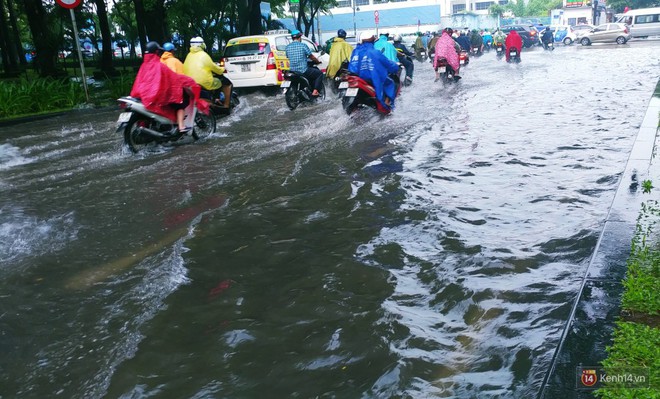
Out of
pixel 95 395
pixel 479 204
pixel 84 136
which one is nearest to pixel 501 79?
pixel 84 136

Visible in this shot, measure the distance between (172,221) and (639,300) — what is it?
4.22 meters

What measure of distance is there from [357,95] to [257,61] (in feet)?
20.9

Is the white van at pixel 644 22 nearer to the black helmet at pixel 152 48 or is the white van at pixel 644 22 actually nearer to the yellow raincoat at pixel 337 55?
the yellow raincoat at pixel 337 55

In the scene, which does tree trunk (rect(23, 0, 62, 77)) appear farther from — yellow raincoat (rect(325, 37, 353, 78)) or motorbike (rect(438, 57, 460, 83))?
motorbike (rect(438, 57, 460, 83))

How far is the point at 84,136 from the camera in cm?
1217

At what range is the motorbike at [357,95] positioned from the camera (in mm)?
12281

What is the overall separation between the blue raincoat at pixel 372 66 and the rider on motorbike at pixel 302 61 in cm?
237

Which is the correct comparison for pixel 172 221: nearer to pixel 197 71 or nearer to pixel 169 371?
pixel 169 371

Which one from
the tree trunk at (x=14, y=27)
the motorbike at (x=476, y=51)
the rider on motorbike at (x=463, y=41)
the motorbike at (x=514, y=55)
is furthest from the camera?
the motorbike at (x=476, y=51)

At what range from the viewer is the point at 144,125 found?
998cm

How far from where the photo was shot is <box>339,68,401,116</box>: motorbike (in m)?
12.3

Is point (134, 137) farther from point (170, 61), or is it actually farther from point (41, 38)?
point (41, 38)

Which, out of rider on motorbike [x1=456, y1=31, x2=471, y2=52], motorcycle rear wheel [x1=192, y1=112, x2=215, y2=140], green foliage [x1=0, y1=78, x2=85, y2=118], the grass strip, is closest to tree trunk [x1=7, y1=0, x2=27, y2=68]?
green foliage [x1=0, y1=78, x2=85, y2=118]

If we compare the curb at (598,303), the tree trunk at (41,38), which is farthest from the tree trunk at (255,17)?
the curb at (598,303)
